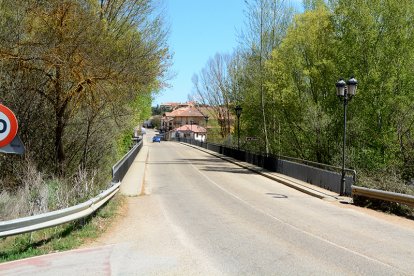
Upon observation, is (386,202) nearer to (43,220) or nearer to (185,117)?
(43,220)

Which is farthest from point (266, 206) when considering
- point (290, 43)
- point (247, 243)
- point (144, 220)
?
point (290, 43)

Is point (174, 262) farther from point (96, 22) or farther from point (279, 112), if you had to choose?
point (279, 112)

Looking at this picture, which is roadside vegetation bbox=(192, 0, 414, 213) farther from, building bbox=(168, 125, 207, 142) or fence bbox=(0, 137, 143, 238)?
building bbox=(168, 125, 207, 142)

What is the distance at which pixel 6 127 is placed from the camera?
24.2ft

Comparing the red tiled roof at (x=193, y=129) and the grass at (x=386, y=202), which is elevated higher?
the red tiled roof at (x=193, y=129)

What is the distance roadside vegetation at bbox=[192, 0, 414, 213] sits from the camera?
26.6 m

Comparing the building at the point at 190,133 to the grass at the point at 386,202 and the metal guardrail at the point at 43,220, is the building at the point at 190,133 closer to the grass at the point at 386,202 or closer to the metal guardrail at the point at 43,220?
the grass at the point at 386,202

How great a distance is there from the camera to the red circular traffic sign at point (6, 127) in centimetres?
736

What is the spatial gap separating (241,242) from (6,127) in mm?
5059

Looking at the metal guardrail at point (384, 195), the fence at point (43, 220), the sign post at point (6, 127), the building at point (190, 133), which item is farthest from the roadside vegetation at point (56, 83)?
the building at point (190, 133)

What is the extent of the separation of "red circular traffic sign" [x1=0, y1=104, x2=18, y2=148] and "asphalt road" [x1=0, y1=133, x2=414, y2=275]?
1.90m

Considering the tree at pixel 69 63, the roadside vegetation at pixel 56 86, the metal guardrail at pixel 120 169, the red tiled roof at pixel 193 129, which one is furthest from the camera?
the red tiled roof at pixel 193 129

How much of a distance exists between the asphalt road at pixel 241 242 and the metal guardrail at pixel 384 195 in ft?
2.89

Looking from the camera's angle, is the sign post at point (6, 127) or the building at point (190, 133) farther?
the building at point (190, 133)
